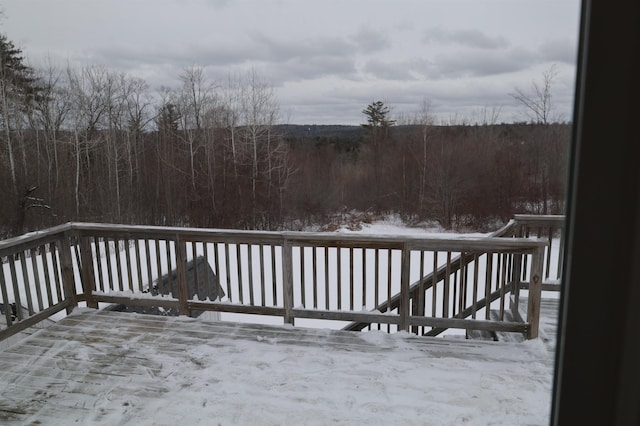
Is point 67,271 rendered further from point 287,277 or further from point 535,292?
point 535,292

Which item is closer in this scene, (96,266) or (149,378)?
(149,378)

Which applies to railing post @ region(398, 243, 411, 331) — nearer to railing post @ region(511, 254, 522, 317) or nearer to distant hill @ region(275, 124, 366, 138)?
railing post @ region(511, 254, 522, 317)

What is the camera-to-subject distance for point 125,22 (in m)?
6.82

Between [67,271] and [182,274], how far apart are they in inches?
46.0

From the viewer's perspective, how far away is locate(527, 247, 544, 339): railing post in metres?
3.05

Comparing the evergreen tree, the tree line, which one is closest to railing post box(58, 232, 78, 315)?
the tree line

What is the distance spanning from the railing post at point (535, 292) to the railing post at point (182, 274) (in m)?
2.86

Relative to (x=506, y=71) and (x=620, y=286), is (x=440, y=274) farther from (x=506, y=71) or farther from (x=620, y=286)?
(x=620, y=286)


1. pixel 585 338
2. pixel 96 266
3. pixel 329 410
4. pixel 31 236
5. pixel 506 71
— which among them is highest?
pixel 506 71

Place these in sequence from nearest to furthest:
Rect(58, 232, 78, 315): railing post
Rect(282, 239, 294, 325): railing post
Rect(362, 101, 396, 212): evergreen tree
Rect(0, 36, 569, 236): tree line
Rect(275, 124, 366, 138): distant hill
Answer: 1. Rect(282, 239, 294, 325): railing post
2. Rect(58, 232, 78, 315): railing post
3. Rect(0, 36, 569, 236): tree line
4. Rect(275, 124, 366, 138): distant hill
5. Rect(362, 101, 396, 212): evergreen tree

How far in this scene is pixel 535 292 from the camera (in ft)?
10.1

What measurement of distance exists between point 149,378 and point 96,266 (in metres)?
1.85

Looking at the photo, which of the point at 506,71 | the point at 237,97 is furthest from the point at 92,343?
the point at 237,97

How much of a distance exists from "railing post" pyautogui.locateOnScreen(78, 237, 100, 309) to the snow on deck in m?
0.42
